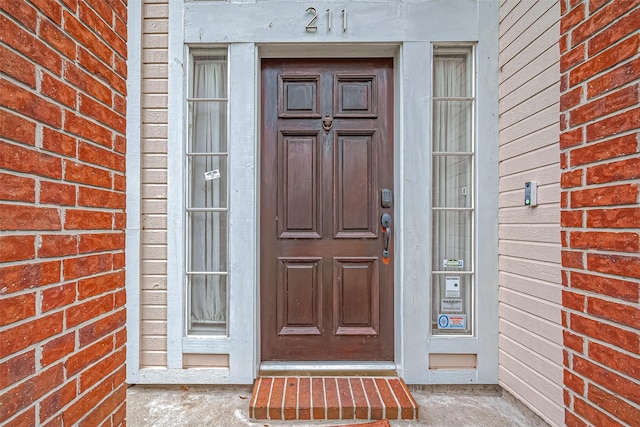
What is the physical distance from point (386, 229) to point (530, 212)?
0.82 metres

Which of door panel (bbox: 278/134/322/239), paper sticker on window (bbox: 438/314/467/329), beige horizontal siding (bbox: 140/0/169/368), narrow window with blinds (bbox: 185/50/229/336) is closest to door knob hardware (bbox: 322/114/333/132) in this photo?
door panel (bbox: 278/134/322/239)

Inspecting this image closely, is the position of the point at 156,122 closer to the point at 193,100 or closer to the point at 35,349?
the point at 193,100

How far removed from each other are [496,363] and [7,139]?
254 centimetres

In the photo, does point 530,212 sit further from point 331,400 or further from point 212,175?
point 212,175

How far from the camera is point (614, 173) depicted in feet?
3.64

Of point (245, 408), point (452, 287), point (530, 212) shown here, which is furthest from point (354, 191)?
point (245, 408)

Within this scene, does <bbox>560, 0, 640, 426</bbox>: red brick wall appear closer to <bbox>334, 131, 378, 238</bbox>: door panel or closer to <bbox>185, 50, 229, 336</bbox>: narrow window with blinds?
<bbox>334, 131, 378, 238</bbox>: door panel

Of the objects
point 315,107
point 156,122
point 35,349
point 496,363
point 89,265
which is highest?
point 315,107

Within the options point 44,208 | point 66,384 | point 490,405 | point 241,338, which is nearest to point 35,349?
point 66,384

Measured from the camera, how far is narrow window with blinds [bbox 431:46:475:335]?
7.07 feet

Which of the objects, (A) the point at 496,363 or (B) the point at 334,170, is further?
(B) the point at 334,170

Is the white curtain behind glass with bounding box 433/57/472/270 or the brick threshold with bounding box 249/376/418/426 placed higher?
the white curtain behind glass with bounding box 433/57/472/270

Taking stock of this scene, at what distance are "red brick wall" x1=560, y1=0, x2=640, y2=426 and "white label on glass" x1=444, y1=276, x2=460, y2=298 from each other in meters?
0.86

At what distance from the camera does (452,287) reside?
2.16 metres
